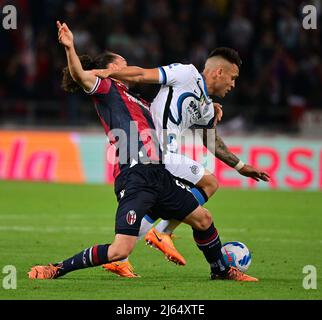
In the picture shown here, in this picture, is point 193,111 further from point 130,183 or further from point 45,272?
point 45,272

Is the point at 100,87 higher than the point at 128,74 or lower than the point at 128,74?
lower

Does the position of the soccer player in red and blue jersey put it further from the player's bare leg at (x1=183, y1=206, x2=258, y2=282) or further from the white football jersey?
the white football jersey

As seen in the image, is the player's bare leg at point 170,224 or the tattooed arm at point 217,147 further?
the player's bare leg at point 170,224

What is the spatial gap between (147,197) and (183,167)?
1.08 meters

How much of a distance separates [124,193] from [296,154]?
10.3 m

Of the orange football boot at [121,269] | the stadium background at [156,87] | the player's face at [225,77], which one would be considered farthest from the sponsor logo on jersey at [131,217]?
the stadium background at [156,87]

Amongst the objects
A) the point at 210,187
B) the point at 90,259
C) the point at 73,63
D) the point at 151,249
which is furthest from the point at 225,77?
the point at 151,249

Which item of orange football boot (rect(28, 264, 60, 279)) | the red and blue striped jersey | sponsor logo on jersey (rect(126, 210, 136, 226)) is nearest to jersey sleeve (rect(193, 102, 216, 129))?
the red and blue striped jersey

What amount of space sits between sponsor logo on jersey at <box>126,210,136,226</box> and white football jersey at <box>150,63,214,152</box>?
871 mm

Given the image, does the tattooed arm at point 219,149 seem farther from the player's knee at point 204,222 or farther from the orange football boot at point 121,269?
the orange football boot at point 121,269

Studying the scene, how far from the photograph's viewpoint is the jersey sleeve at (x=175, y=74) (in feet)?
29.6

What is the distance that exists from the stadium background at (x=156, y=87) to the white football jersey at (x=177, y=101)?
907 cm

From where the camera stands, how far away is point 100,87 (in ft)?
28.7
